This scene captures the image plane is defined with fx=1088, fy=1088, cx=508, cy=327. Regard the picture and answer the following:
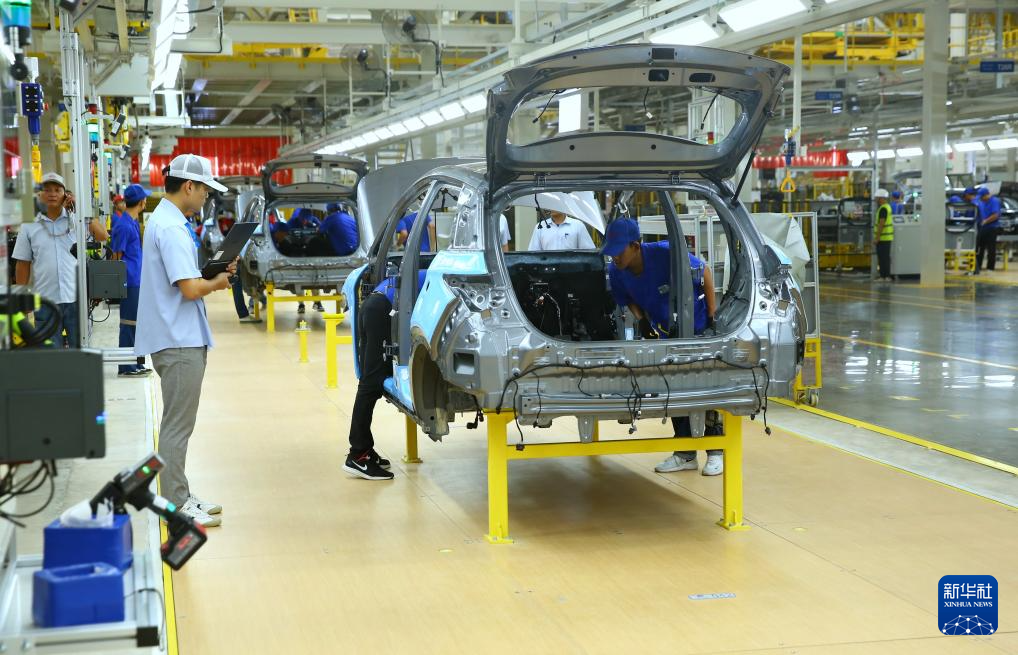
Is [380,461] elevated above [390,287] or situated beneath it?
situated beneath

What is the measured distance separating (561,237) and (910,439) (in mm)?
3349

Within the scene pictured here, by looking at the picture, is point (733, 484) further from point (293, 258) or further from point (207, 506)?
point (293, 258)

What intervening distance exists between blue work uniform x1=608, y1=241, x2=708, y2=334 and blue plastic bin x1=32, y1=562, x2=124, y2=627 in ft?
11.4

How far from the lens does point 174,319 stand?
15.7ft

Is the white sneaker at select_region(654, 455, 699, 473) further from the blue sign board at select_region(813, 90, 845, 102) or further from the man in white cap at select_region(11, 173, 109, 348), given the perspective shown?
the blue sign board at select_region(813, 90, 845, 102)

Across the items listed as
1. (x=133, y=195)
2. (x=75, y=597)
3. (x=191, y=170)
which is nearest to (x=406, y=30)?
(x=133, y=195)

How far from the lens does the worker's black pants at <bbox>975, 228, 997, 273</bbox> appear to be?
2272 cm

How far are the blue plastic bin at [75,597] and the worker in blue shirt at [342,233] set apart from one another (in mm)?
11920

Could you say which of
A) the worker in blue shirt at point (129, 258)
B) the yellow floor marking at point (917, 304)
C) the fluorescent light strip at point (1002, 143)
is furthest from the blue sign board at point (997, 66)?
the worker in blue shirt at point (129, 258)

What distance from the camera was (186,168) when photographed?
4.93m

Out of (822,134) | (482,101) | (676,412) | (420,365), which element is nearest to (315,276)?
(482,101)

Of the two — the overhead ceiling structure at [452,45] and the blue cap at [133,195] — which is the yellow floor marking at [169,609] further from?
the blue cap at [133,195]

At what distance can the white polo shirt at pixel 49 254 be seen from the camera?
788cm

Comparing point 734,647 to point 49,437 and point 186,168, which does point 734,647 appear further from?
point 186,168
